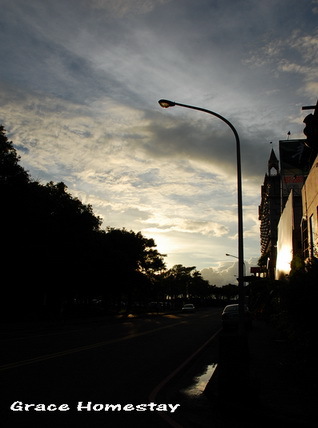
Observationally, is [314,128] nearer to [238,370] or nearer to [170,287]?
[238,370]

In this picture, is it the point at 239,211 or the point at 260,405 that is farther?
the point at 239,211

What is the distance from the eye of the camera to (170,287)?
379 feet

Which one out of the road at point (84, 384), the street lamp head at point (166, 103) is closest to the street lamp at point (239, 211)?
the street lamp head at point (166, 103)

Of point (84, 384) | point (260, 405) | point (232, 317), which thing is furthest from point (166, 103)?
point (232, 317)

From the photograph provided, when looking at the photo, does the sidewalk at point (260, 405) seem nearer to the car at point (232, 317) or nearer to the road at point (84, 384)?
the road at point (84, 384)

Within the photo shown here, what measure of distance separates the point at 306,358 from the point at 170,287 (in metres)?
108

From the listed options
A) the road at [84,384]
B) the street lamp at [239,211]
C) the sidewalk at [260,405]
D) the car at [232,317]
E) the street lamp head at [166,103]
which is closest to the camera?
the sidewalk at [260,405]

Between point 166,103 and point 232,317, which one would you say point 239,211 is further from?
point 232,317

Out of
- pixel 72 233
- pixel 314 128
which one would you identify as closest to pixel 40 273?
pixel 72 233

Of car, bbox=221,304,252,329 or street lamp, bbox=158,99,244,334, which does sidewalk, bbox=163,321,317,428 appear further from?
car, bbox=221,304,252,329

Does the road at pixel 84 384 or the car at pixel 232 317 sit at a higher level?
the car at pixel 232 317

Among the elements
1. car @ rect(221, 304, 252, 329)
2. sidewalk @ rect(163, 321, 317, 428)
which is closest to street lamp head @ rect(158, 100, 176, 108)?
sidewalk @ rect(163, 321, 317, 428)

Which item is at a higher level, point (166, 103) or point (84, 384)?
point (166, 103)

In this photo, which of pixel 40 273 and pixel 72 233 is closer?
pixel 40 273
